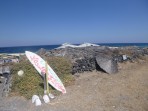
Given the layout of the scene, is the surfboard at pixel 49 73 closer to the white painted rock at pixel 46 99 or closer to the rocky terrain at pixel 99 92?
the rocky terrain at pixel 99 92

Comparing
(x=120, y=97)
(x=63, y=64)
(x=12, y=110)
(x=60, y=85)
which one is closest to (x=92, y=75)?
(x=63, y=64)

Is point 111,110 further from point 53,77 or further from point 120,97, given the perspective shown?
point 53,77

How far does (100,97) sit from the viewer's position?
7.95 meters

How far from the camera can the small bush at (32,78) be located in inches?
352

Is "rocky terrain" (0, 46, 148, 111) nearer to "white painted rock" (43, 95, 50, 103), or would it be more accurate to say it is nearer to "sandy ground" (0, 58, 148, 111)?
"sandy ground" (0, 58, 148, 111)

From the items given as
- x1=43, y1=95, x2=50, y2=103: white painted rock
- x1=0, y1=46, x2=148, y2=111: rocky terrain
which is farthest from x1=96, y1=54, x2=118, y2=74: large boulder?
x1=43, y1=95, x2=50, y2=103: white painted rock

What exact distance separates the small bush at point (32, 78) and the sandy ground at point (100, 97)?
48cm

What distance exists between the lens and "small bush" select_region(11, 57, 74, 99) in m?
8.95

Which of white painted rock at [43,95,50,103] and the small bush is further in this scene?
the small bush

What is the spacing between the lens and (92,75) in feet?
37.5

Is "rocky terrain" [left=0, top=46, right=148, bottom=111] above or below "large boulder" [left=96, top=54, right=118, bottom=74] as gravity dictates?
below

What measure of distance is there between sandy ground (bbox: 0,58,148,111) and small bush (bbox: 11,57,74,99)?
48 cm

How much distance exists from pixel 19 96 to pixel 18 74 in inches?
48.1

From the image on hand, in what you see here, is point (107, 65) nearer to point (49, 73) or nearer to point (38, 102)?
point (49, 73)
